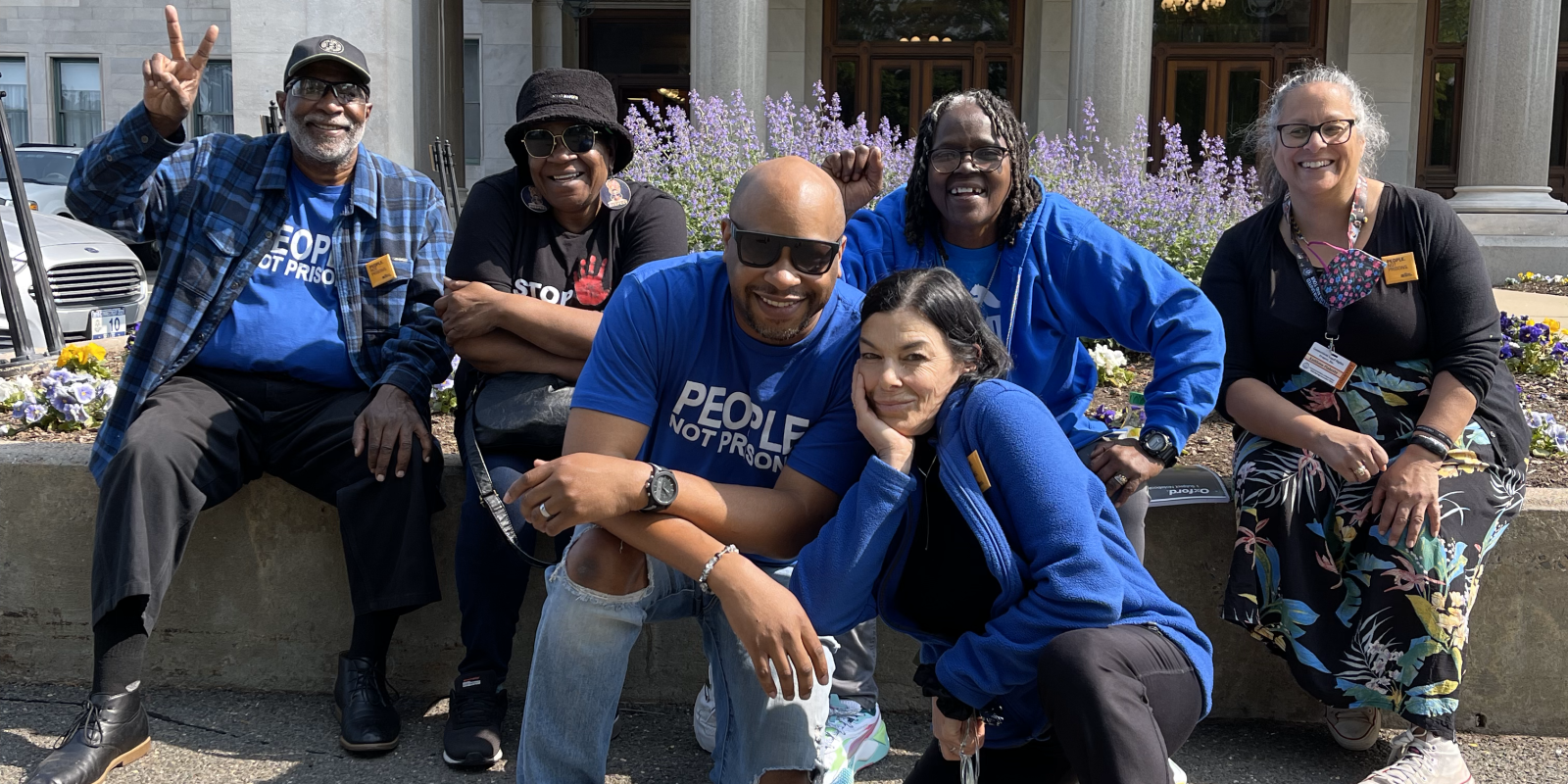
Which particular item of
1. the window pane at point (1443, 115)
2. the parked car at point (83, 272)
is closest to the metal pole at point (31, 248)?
the parked car at point (83, 272)

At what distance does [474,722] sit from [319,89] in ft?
6.08

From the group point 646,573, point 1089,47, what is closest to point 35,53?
point 1089,47

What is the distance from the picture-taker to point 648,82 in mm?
19125

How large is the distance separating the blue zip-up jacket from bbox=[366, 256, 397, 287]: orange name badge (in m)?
1.76

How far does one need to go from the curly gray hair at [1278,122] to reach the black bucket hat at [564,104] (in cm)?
182

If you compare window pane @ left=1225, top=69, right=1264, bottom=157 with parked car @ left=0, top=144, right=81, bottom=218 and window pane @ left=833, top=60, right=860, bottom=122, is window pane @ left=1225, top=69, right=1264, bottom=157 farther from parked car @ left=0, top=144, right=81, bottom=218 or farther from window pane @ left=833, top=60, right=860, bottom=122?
parked car @ left=0, top=144, right=81, bottom=218

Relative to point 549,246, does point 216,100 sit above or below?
above

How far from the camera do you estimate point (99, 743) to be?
10.2ft

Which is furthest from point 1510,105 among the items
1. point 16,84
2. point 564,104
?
point 16,84

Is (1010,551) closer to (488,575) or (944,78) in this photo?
(488,575)

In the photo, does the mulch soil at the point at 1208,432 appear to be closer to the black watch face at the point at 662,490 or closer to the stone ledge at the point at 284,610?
the stone ledge at the point at 284,610

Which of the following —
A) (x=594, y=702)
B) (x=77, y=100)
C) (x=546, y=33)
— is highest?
(x=546, y=33)

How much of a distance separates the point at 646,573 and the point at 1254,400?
1726mm

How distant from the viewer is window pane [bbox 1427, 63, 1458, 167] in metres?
17.1
